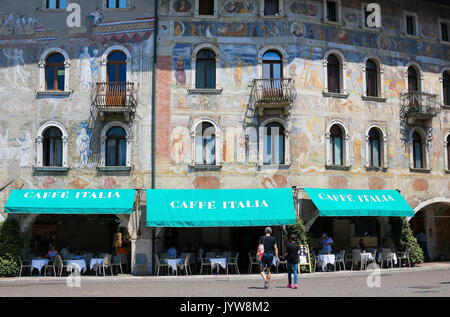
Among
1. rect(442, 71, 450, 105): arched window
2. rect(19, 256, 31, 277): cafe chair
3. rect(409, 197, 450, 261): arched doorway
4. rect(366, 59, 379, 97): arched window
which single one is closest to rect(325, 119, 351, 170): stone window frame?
rect(366, 59, 379, 97): arched window

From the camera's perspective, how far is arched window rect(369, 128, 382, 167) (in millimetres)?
25734

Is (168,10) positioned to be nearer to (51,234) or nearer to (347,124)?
(347,124)

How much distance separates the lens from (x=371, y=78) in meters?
26.2

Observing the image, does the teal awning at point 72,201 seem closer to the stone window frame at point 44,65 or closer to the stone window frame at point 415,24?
the stone window frame at point 44,65

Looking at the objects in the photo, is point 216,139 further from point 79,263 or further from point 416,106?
point 416,106

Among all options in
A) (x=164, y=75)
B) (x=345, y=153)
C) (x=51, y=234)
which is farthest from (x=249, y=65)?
(x=51, y=234)

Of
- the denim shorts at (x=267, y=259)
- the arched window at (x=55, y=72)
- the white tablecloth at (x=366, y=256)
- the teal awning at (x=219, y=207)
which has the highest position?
the arched window at (x=55, y=72)

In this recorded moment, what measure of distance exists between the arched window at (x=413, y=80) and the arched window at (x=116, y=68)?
545 inches

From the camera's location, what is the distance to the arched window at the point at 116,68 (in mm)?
24261

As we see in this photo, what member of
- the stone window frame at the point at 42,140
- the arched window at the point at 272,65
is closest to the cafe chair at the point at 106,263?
the stone window frame at the point at 42,140

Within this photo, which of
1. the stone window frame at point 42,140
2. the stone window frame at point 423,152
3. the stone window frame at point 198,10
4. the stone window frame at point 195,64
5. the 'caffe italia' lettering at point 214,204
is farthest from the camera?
the stone window frame at point 423,152

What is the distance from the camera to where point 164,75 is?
23953 mm

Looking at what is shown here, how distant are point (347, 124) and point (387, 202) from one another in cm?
390

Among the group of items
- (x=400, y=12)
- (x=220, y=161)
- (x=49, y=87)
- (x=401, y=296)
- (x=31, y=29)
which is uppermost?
(x=400, y=12)
